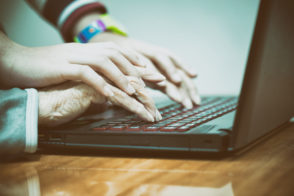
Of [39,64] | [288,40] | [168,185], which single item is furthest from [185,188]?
[39,64]

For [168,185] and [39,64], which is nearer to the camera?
[168,185]

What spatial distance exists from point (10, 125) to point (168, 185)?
0.98ft

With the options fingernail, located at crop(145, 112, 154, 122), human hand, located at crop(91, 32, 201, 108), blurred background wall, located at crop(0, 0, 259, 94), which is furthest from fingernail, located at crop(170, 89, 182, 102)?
Result: blurred background wall, located at crop(0, 0, 259, 94)

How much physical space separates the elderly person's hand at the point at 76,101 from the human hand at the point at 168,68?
226mm

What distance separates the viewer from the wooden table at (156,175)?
36cm

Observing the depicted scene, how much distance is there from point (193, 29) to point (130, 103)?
3.52ft

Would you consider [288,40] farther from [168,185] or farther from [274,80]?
[168,185]

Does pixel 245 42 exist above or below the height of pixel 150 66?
above

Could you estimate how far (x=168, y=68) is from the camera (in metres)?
0.90

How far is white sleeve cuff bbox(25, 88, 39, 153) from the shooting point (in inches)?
21.1

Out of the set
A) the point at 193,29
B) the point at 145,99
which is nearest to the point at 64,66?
the point at 145,99

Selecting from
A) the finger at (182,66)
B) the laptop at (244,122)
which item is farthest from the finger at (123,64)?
the finger at (182,66)

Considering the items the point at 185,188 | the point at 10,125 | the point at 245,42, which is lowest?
the point at 185,188

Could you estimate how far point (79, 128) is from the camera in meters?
0.58
